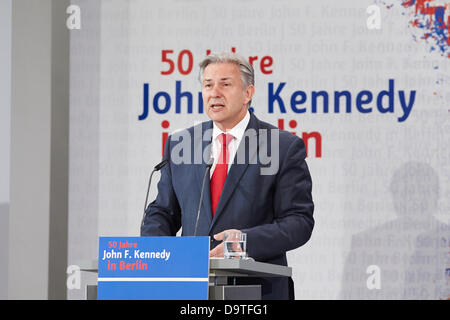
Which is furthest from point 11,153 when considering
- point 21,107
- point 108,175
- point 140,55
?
point 140,55

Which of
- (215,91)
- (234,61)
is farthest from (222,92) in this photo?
(234,61)

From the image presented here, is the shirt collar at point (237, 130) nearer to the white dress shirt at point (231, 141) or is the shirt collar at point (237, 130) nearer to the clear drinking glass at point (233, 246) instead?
the white dress shirt at point (231, 141)

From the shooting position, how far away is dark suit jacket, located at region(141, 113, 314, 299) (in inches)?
132

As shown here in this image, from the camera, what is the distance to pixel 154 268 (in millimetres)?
2506

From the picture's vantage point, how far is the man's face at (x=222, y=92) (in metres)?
3.64

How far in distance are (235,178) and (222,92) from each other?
18.1 inches

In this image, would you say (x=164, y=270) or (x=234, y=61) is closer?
(x=164, y=270)

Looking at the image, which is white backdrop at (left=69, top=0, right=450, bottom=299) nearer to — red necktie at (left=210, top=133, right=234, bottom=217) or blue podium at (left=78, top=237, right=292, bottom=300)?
red necktie at (left=210, top=133, right=234, bottom=217)

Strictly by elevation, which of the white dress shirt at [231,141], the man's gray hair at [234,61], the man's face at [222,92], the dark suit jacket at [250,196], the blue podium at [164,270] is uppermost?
the man's gray hair at [234,61]

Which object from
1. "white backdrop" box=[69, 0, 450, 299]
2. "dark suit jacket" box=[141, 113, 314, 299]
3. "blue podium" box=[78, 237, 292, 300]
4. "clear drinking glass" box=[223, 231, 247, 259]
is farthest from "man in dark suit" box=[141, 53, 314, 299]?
"white backdrop" box=[69, 0, 450, 299]

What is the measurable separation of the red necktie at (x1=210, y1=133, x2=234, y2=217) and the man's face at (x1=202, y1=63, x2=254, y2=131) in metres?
0.08

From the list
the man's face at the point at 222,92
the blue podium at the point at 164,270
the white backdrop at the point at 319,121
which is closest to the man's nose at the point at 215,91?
the man's face at the point at 222,92

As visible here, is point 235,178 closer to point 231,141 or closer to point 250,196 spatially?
point 250,196

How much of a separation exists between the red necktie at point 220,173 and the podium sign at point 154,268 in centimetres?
95
